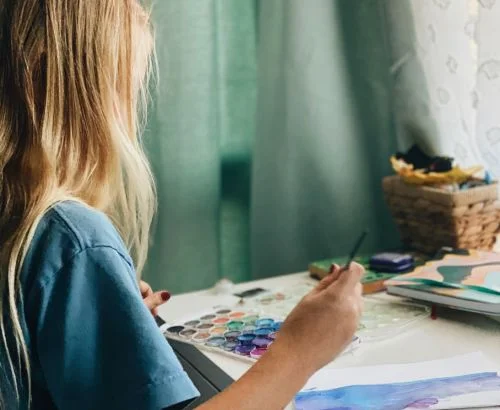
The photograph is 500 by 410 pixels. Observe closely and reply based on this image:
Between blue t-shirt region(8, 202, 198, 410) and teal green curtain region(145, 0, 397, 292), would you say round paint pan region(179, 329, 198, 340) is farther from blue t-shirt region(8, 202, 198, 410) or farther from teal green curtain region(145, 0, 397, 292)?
teal green curtain region(145, 0, 397, 292)

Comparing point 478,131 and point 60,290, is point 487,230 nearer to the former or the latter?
point 478,131

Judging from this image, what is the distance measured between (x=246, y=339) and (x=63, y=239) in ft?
1.21

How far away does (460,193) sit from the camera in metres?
1.11

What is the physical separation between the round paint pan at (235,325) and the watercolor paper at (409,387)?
0.51ft

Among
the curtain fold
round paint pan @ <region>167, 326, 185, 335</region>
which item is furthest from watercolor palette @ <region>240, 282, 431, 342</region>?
the curtain fold

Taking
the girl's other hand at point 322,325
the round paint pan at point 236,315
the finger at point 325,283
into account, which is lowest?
the round paint pan at point 236,315

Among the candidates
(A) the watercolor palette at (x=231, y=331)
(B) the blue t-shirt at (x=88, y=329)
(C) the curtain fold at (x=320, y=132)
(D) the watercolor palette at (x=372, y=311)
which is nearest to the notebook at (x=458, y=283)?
(D) the watercolor palette at (x=372, y=311)

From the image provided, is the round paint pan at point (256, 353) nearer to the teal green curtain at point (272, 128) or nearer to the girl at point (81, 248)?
the girl at point (81, 248)

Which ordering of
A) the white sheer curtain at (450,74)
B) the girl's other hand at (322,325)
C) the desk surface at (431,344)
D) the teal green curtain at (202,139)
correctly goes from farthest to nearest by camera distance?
the teal green curtain at (202,139)
the white sheer curtain at (450,74)
the desk surface at (431,344)
the girl's other hand at (322,325)

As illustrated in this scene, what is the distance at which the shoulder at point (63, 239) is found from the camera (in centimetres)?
61

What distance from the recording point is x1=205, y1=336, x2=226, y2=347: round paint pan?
924 millimetres

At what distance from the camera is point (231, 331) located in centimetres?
96

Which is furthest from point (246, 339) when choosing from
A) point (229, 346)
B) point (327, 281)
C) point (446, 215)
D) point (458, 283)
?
point (446, 215)

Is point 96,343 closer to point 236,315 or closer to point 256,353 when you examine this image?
point 256,353
